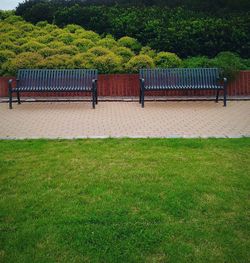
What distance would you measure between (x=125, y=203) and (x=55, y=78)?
8270mm

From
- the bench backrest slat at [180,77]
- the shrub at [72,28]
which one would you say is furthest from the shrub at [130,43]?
the bench backrest slat at [180,77]

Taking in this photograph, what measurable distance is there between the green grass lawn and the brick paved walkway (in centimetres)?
119

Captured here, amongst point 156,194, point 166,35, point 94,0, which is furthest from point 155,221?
point 94,0

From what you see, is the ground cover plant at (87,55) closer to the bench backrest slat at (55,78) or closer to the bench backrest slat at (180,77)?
the bench backrest slat at (180,77)

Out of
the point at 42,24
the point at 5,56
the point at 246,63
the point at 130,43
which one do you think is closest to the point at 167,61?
the point at 130,43

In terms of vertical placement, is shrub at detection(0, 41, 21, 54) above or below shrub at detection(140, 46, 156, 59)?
above

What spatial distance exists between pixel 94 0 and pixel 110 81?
1334cm

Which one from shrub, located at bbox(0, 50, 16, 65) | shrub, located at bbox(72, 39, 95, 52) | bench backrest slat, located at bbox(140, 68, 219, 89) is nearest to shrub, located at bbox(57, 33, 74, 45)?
shrub, located at bbox(72, 39, 95, 52)

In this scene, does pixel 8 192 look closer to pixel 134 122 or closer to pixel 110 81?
pixel 134 122

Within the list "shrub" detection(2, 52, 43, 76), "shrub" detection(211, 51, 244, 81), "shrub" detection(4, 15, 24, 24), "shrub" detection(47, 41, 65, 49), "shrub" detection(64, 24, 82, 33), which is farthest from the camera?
"shrub" detection(4, 15, 24, 24)

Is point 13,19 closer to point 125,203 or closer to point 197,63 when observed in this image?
point 197,63

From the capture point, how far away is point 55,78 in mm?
12070

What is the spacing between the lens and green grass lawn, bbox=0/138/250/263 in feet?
11.5

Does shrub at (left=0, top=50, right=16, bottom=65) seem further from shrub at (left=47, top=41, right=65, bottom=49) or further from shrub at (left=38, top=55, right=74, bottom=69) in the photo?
shrub at (left=38, top=55, right=74, bottom=69)
